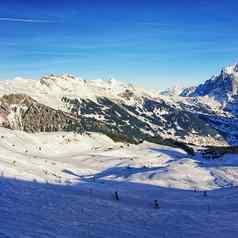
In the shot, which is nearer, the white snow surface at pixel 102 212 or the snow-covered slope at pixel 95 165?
the white snow surface at pixel 102 212

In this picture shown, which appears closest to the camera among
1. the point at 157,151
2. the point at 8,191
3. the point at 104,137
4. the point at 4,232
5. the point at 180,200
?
the point at 4,232

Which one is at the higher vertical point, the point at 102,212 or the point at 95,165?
the point at 102,212

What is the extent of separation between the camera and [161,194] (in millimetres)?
38250

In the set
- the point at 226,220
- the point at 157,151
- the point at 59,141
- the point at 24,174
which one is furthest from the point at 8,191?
the point at 59,141

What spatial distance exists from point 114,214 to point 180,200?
1136cm

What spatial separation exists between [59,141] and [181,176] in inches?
2444

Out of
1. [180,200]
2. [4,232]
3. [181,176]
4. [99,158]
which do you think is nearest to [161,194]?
[180,200]

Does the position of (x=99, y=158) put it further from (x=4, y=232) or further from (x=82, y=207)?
(x=4, y=232)

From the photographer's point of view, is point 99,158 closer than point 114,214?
No

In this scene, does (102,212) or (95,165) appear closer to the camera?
(102,212)

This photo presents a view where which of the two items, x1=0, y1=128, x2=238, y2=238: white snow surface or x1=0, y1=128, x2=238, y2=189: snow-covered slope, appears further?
x1=0, y1=128, x2=238, y2=189: snow-covered slope

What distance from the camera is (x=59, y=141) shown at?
114m

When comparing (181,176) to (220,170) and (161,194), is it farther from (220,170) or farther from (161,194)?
(161,194)

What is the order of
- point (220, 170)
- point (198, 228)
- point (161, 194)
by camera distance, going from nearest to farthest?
point (198, 228) < point (161, 194) < point (220, 170)
